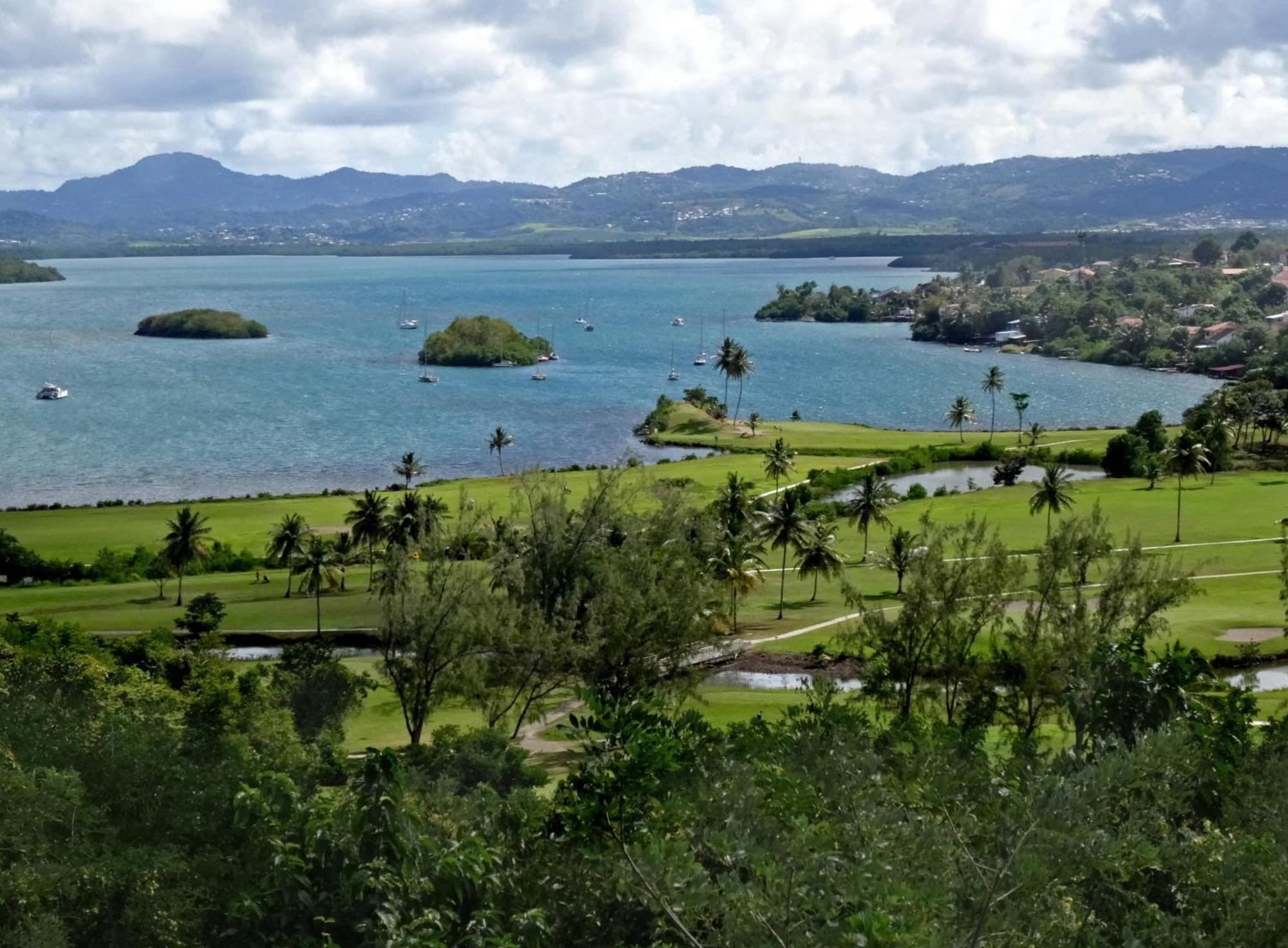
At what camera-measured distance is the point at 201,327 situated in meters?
192

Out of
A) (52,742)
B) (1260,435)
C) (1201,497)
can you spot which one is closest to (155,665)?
(52,742)

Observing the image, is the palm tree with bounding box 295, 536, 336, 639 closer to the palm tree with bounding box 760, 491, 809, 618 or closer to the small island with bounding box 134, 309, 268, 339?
the palm tree with bounding box 760, 491, 809, 618

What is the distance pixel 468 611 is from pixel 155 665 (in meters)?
8.92

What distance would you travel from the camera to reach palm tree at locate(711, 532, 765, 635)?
47688 mm

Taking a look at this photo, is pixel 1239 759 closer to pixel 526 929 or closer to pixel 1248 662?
pixel 526 929

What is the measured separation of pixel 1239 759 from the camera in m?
20.3

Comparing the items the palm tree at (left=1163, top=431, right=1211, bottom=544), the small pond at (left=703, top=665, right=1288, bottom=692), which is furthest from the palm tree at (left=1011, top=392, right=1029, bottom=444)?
the small pond at (left=703, top=665, right=1288, bottom=692)

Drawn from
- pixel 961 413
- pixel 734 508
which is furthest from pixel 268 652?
pixel 961 413

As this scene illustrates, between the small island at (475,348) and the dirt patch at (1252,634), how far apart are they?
418 ft

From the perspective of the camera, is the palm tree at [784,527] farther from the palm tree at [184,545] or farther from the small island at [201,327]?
the small island at [201,327]

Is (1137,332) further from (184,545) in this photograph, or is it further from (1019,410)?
(184,545)

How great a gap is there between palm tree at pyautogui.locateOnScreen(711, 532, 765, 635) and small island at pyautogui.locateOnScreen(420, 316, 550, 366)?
117405 millimetres

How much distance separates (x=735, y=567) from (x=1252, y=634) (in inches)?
677

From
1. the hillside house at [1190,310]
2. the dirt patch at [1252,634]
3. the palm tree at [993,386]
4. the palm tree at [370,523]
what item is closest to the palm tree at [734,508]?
the palm tree at [370,523]
